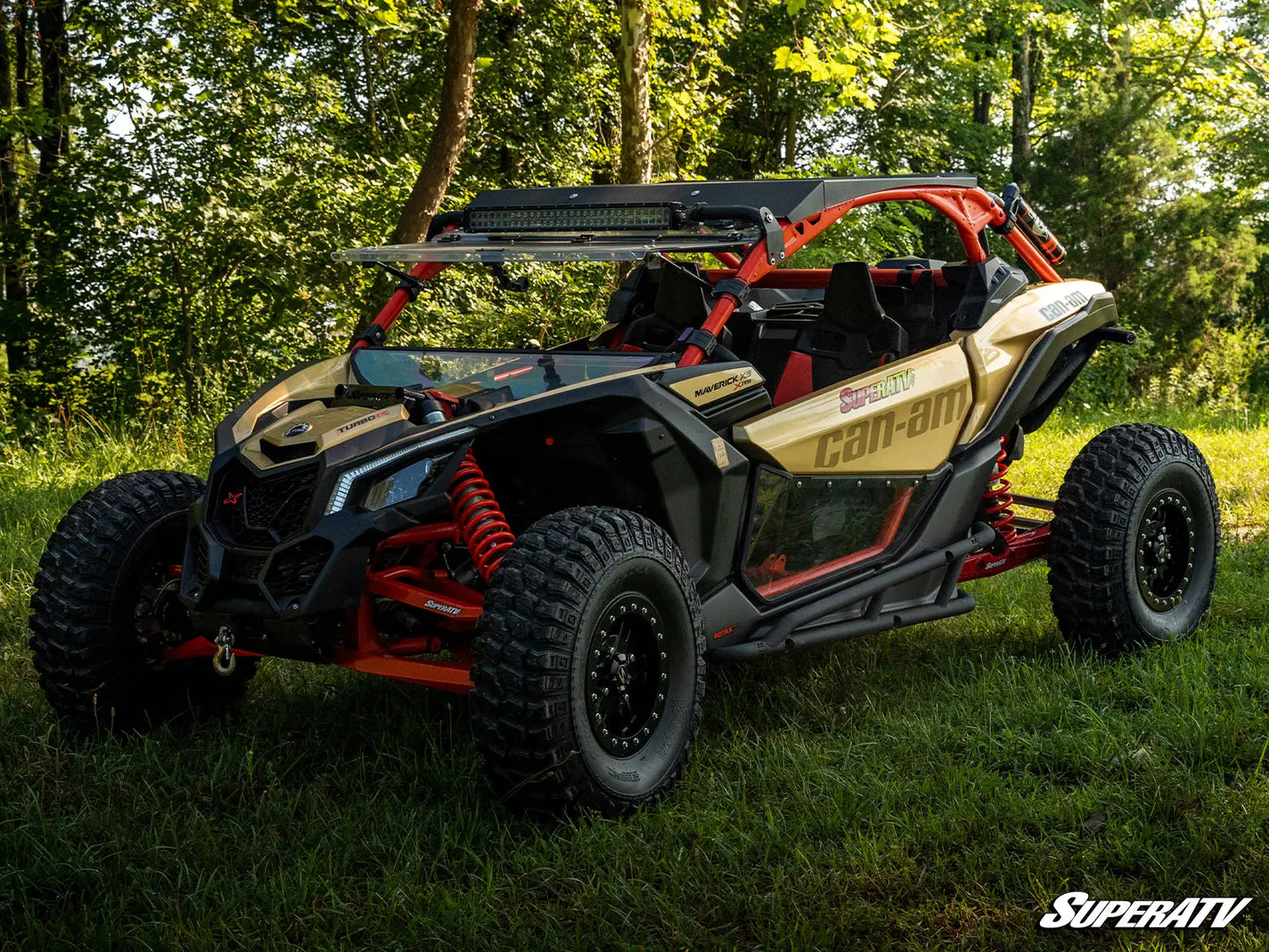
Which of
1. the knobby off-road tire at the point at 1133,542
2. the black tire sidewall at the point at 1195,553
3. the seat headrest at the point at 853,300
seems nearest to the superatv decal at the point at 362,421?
the seat headrest at the point at 853,300

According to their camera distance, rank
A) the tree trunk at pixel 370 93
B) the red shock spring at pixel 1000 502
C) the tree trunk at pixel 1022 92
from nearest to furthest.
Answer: the red shock spring at pixel 1000 502
the tree trunk at pixel 370 93
the tree trunk at pixel 1022 92

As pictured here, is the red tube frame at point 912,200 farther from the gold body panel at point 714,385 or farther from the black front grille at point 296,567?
the black front grille at point 296,567

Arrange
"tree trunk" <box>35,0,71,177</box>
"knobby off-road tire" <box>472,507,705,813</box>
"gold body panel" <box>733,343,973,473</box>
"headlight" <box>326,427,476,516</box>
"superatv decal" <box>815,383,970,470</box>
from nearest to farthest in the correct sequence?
"knobby off-road tire" <box>472,507,705,813</box> → "headlight" <box>326,427,476,516</box> → "gold body panel" <box>733,343,973,473</box> → "superatv decal" <box>815,383,970,470</box> → "tree trunk" <box>35,0,71,177</box>

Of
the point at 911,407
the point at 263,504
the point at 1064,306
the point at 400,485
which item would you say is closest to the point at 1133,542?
the point at 1064,306

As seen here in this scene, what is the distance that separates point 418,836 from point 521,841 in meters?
Answer: 0.30

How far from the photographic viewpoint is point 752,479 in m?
4.11

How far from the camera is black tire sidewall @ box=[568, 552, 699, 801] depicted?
3436 millimetres

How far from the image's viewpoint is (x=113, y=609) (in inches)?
162

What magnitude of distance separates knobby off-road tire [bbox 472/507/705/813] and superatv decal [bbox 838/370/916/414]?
941 millimetres

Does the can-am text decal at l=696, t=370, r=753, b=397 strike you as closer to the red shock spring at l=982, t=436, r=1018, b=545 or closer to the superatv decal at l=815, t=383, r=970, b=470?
the superatv decal at l=815, t=383, r=970, b=470

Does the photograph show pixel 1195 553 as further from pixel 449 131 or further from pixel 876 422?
pixel 449 131

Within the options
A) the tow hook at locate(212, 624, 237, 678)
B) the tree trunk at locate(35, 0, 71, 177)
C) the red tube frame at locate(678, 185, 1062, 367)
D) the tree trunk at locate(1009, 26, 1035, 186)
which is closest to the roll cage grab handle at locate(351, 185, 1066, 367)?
the red tube frame at locate(678, 185, 1062, 367)

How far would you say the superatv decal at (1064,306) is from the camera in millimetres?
5133

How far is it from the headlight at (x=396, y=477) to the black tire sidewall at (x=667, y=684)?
0.58m
